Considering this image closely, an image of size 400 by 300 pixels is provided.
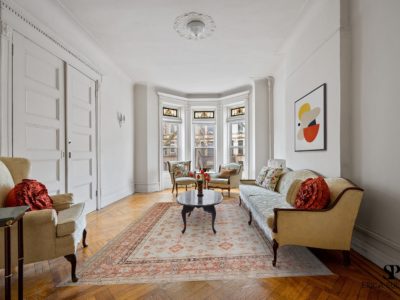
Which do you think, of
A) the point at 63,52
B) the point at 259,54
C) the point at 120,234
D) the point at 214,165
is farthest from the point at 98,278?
the point at 214,165

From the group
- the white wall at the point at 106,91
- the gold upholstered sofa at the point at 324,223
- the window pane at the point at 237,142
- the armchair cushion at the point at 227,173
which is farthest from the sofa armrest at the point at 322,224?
the window pane at the point at 237,142

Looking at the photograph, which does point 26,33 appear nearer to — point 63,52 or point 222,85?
point 63,52

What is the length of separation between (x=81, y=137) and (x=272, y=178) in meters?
3.44

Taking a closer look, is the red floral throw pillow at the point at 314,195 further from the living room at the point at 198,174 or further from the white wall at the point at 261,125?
the white wall at the point at 261,125

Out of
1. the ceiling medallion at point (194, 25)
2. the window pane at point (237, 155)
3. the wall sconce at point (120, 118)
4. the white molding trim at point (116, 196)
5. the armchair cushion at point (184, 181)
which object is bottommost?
the white molding trim at point (116, 196)

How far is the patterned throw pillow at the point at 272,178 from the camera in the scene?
3.65 metres

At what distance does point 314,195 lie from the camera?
6.84ft

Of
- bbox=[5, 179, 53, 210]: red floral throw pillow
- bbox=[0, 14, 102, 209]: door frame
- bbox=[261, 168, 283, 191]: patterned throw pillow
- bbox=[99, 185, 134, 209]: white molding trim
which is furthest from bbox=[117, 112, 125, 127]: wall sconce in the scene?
bbox=[261, 168, 283, 191]: patterned throw pillow

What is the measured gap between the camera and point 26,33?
2.51 metres

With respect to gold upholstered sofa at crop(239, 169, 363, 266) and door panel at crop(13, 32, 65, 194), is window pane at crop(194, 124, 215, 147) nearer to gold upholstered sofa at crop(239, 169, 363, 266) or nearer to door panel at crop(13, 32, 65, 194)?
door panel at crop(13, 32, 65, 194)

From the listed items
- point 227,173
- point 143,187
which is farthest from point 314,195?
point 143,187

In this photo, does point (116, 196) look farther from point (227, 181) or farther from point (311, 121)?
point (311, 121)

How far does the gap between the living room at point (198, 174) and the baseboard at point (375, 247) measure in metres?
0.01

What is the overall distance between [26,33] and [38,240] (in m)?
2.41
